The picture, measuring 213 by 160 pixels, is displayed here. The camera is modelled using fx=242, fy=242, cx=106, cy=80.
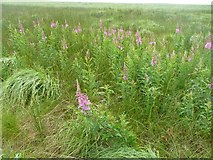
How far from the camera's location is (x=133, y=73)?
11.4ft

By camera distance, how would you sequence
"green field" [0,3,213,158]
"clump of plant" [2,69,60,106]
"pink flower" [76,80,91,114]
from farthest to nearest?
"clump of plant" [2,69,60,106], "green field" [0,3,213,158], "pink flower" [76,80,91,114]

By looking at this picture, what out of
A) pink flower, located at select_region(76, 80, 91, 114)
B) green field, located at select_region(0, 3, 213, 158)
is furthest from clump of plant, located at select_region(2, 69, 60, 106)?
pink flower, located at select_region(76, 80, 91, 114)

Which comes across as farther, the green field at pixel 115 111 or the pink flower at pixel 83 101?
the green field at pixel 115 111

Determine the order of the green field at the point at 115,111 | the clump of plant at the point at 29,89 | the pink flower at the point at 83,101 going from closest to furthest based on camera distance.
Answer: the pink flower at the point at 83,101
the green field at the point at 115,111
the clump of plant at the point at 29,89

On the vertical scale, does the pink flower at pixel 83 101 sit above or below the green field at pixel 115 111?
above

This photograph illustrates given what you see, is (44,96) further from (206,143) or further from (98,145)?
(206,143)

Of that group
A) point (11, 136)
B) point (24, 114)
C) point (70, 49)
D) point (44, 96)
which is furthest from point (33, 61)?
point (11, 136)

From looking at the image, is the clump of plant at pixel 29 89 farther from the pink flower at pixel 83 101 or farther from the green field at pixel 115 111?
the pink flower at pixel 83 101

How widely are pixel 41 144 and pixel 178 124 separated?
173cm

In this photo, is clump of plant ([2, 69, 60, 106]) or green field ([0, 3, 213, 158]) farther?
clump of plant ([2, 69, 60, 106])

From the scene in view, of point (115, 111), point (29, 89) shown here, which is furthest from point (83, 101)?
point (29, 89)

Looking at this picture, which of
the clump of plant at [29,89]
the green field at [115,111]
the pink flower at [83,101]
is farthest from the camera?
the clump of plant at [29,89]

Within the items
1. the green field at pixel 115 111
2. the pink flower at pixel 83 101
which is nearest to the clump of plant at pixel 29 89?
the green field at pixel 115 111

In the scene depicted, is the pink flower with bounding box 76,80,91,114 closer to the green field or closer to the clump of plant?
the green field
